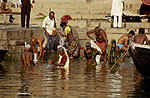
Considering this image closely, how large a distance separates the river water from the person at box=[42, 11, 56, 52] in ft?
8.22

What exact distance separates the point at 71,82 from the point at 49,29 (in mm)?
6520

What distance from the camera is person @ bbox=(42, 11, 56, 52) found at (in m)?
19.4

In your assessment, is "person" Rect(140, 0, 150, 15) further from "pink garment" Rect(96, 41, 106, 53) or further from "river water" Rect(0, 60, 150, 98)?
"river water" Rect(0, 60, 150, 98)

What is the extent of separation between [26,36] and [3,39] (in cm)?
88

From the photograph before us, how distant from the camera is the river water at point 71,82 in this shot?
1146cm

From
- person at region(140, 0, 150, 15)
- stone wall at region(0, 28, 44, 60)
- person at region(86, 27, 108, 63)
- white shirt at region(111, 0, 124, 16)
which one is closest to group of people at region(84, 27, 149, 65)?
person at region(86, 27, 108, 63)

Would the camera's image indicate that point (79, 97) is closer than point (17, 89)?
Yes

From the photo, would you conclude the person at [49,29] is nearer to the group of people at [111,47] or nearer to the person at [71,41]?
the person at [71,41]

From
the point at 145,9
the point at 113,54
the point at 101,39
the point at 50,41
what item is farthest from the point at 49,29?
the point at 145,9

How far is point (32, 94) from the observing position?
1135cm

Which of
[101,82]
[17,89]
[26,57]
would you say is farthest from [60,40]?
[17,89]

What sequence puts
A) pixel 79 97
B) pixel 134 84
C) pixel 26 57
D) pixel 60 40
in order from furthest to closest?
pixel 60 40 → pixel 26 57 → pixel 134 84 → pixel 79 97

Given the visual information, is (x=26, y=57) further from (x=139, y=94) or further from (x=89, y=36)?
(x=139, y=94)

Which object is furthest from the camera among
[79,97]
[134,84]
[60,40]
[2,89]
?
[60,40]
